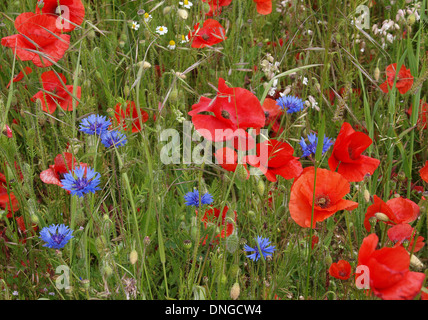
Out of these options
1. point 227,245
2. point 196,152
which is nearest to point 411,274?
point 227,245

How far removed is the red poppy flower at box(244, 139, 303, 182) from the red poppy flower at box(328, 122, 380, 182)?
0.12m

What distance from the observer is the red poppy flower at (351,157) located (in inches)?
48.1

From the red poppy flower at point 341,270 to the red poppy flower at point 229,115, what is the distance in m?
0.36

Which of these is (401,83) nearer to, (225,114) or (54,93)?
(225,114)

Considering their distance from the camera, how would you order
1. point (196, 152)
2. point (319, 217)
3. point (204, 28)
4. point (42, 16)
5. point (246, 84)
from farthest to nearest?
1. point (246, 84)
2. point (204, 28)
3. point (42, 16)
4. point (196, 152)
5. point (319, 217)

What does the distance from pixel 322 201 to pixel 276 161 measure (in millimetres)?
145

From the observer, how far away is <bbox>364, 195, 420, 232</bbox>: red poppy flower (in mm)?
1201

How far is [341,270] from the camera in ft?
3.83

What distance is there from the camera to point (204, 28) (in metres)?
1.71

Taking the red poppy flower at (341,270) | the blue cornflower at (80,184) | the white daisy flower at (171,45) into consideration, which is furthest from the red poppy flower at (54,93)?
the red poppy flower at (341,270)

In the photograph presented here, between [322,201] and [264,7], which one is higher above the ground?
[264,7]

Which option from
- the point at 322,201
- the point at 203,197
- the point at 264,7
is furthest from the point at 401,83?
the point at 203,197
